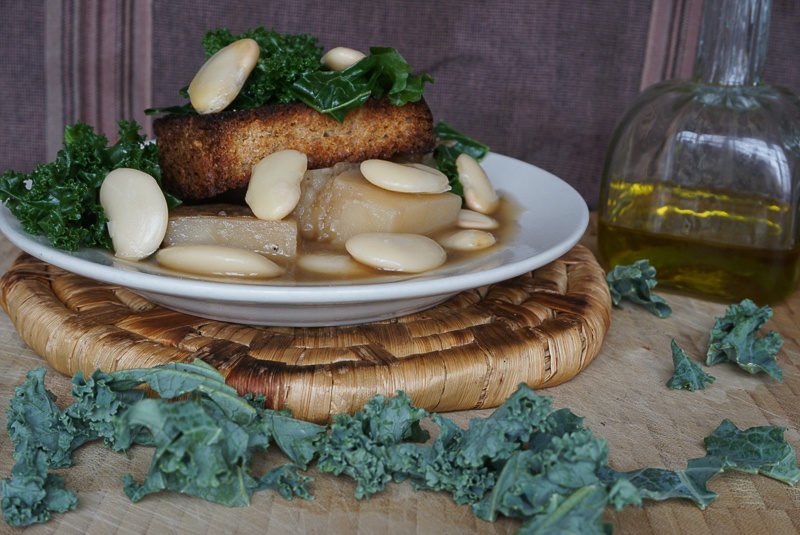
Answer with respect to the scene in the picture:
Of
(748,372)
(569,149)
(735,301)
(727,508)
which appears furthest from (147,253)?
(569,149)

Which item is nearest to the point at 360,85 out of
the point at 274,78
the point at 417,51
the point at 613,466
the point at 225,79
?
the point at 274,78

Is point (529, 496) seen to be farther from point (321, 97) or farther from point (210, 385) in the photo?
point (321, 97)

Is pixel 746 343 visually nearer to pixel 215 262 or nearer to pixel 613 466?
pixel 613 466

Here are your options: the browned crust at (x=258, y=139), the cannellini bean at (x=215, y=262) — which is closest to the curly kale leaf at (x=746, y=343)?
the browned crust at (x=258, y=139)

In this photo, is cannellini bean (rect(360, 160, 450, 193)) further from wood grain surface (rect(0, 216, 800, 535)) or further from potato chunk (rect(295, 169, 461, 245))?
wood grain surface (rect(0, 216, 800, 535))

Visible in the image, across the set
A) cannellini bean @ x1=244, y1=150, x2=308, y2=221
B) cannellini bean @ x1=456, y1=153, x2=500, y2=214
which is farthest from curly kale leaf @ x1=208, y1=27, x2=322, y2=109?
cannellini bean @ x1=456, y1=153, x2=500, y2=214
